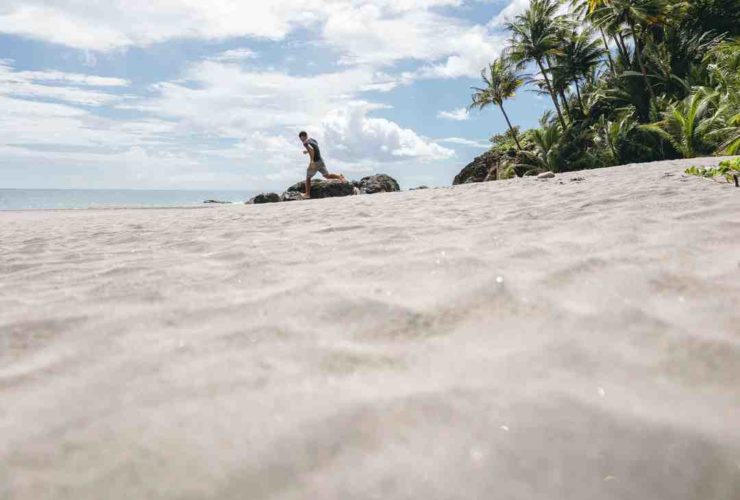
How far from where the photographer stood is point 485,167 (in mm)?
22266

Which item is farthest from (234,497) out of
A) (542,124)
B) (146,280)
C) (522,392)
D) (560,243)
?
(542,124)

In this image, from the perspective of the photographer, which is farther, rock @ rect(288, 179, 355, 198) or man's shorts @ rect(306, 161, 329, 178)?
rock @ rect(288, 179, 355, 198)

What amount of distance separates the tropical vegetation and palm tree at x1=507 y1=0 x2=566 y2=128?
2.0 inches

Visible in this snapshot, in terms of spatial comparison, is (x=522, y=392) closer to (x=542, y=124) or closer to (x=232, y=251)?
(x=232, y=251)

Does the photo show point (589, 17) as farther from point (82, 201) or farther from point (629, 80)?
point (82, 201)

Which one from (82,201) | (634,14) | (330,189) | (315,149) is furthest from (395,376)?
(82,201)

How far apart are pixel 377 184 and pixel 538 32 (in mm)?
14138

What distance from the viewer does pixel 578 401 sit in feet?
3.60

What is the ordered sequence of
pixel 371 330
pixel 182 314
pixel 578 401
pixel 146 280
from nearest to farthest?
pixel 578 401 < pixel 371 330 < pixel 182 314 < pixel 146 280

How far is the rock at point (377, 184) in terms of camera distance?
1816cm

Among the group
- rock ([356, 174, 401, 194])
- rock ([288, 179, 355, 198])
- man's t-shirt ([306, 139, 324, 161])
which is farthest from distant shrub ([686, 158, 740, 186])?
rock ([356, 174, 401, 194])

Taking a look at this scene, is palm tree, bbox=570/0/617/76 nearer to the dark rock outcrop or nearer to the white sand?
the dark rock outcrop

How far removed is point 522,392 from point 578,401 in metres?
0.12

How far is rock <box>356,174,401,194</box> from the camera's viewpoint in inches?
715
